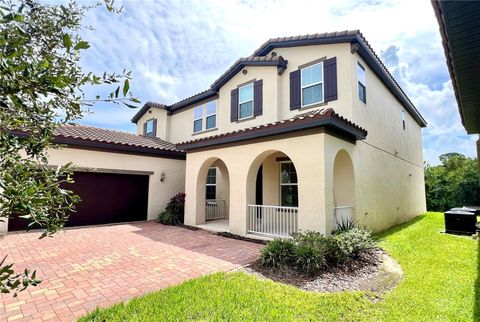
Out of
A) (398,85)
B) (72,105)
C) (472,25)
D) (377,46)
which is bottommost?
(72,105)

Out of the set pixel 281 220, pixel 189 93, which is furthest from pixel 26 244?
pixel 189 93

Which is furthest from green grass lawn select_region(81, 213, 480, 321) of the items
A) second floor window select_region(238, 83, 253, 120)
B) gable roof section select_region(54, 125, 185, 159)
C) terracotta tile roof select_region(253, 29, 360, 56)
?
gable roof section select_region(54, 125, 185, 159)

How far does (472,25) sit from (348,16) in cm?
839

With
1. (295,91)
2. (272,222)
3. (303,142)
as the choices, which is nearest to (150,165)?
(272,222)

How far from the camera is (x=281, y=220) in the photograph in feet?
30.2

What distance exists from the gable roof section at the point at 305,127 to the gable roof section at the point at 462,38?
9.51 feet

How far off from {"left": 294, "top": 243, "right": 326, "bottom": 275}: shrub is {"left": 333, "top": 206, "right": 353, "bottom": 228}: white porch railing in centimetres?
232

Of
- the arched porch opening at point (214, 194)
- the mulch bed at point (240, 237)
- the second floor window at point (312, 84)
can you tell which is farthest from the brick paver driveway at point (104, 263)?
the second floor window at point (312, 84)

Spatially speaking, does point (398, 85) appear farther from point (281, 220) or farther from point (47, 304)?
point (47, 304)

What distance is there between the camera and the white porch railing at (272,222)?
9.16 meters

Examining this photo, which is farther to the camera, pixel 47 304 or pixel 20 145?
pixel 47 304

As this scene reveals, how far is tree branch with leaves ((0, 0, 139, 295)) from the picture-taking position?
170 cm

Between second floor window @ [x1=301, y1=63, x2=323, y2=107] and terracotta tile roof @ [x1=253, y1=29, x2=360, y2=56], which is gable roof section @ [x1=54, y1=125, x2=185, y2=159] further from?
second floor window @ [x1=301, y1=63, x2=323, y2=107]

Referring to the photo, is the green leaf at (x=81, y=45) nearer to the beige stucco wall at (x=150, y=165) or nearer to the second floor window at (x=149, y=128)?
the beige stucco wall at (x=150, y=165)
